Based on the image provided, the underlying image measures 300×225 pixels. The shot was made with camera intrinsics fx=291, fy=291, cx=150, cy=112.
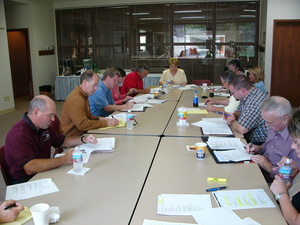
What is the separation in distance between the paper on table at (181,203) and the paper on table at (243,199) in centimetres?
7

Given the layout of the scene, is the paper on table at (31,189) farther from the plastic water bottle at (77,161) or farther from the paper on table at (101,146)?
the paper on table at (101,146)

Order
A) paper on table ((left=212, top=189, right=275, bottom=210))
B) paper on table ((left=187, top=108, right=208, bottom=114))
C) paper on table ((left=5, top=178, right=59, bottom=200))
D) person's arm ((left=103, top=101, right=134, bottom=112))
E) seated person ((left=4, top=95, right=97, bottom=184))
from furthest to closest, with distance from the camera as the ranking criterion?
1. person's arm ((left=103, top=101, right=134, bottom=112))
2. paper on table ((left=187, top=108, right=208, bottom=114))
3. seated person ((left=4, top=95, right=97, bottom=184))
4. paper on table ((left=5, top=178, right=59, bottom=200))
5. paper on table ((left=212, top=189, right=275, bottom=210))

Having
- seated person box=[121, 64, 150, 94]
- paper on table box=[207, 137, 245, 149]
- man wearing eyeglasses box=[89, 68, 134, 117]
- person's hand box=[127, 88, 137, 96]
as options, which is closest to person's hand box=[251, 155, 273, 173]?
paper on table box=[207, 137, 245, 149]

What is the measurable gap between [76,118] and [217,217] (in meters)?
1.92

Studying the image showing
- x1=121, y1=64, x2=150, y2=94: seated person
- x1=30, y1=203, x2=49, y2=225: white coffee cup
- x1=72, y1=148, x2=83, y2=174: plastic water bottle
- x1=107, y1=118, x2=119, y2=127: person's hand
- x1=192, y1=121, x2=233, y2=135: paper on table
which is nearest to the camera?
x1=30, y1=203, x2=49, y2=225: white coffee cup

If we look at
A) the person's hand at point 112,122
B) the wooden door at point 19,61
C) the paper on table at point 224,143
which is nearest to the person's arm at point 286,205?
the paper on table at point 224,143

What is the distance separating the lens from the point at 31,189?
1741 mm

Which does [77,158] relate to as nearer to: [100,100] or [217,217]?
[217,217]

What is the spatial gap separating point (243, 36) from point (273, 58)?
1238 mm

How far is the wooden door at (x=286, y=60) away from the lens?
24.1ft

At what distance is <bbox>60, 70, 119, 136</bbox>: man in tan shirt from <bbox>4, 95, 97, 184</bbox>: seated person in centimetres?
64

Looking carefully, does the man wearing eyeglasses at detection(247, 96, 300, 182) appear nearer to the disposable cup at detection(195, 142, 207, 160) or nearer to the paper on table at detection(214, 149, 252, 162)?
the paper on table at detection(214, 149, 252, 162)

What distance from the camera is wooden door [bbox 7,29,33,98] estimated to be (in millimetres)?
9266

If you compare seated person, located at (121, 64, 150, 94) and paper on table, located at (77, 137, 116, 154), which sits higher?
seated person, located at (121, 64, 150, 94)
